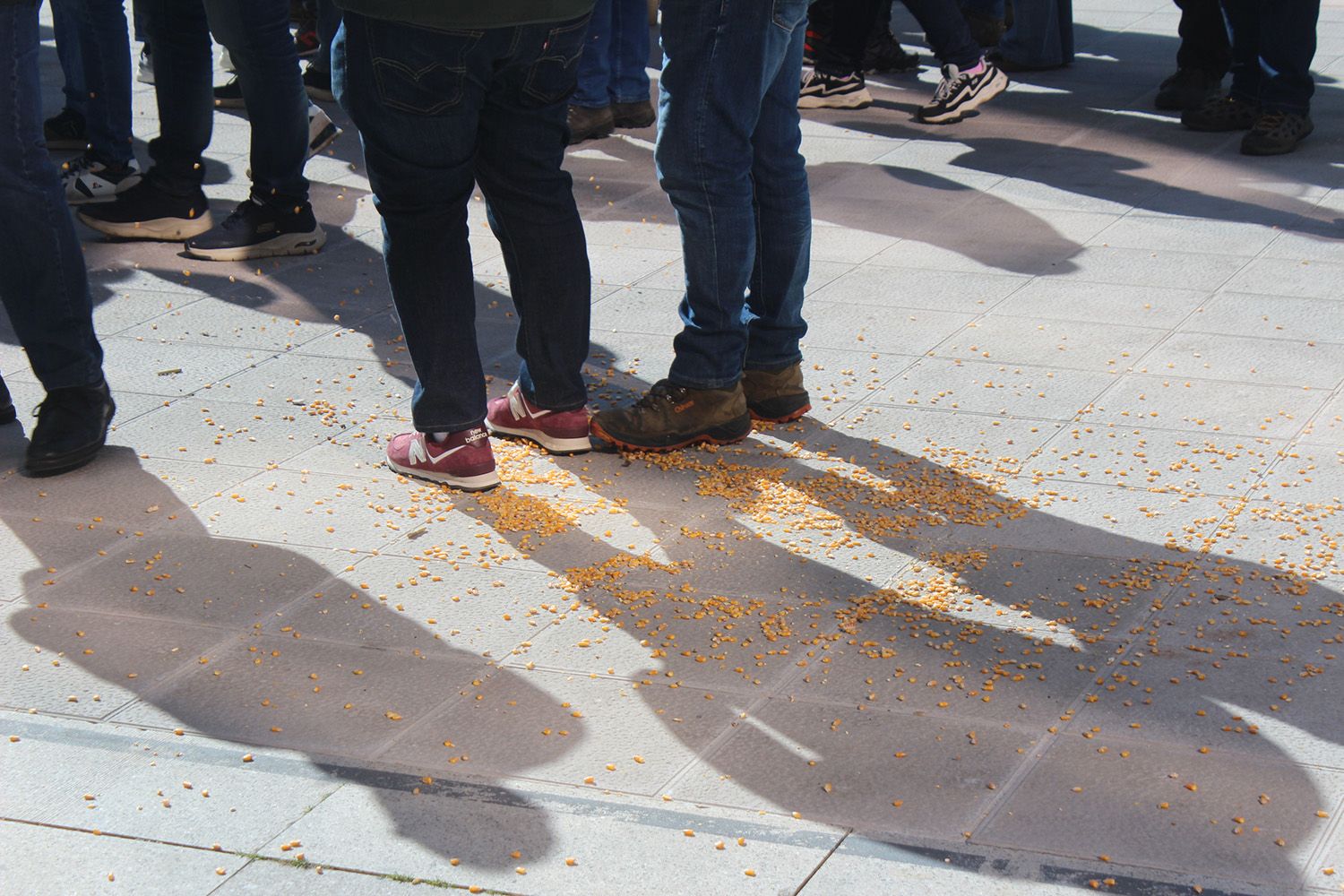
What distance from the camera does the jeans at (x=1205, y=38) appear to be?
7.57 meters

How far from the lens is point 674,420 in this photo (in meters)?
4.04

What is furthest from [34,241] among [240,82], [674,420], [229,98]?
[229,98]

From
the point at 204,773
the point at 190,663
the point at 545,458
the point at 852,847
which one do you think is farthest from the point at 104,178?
the point at 852,847

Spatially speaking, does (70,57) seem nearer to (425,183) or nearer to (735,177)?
(425,183)

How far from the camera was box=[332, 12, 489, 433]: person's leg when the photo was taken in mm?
3467

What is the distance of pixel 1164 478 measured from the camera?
3.83 metres

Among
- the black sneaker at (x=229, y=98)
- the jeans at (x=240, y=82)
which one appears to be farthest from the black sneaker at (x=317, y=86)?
the jeans at (x=240, y=82)

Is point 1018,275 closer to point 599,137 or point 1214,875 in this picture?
point 599,137

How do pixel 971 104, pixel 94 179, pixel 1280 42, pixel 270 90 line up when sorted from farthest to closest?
1. pixel 971 104
2. pixel 1280 42
3. pixel 94 179
4. pixel 270 90

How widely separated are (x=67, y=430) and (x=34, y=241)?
0.46m

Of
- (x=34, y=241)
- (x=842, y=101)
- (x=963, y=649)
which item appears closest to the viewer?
(x=963, y=649)

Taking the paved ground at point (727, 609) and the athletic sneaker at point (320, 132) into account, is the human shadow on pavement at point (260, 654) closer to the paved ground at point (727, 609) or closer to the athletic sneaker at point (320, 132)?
the paved ground at point (727, 609)

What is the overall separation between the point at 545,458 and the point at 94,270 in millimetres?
2332

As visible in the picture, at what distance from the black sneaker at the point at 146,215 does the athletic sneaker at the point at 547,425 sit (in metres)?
2.31
